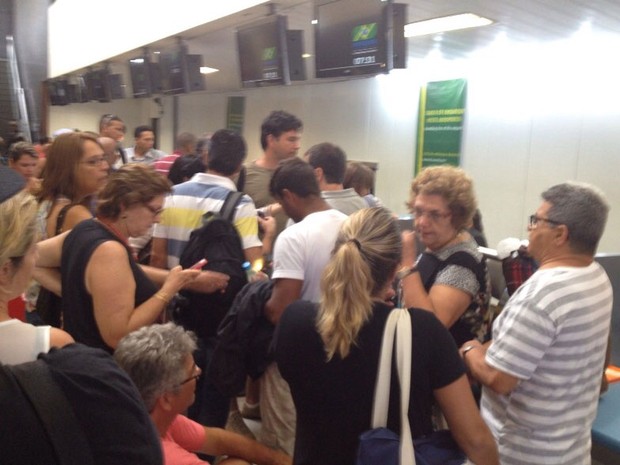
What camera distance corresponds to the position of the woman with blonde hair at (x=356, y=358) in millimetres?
1282

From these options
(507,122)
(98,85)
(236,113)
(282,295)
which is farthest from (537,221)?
(236,113)

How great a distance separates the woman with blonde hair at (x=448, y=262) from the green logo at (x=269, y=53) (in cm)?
275

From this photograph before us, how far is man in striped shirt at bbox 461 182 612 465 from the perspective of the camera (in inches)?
59.9

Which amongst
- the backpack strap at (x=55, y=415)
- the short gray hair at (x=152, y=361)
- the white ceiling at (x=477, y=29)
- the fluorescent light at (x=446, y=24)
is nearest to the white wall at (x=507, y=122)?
the white ceiling at (x=477, y=29)

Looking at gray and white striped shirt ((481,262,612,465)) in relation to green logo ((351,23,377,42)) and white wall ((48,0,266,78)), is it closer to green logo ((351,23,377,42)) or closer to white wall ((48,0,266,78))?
green logo ((351,23,377,42))

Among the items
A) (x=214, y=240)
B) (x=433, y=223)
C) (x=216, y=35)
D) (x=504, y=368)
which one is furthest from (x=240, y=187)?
(x=216, y=35)

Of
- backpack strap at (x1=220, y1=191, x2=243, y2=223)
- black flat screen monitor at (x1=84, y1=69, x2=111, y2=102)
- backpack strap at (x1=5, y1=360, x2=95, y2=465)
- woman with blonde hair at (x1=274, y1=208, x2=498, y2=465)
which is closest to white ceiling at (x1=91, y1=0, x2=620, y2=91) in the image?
black flat screen monitor at (x1=84, y1=69, x2=111, y2=102)

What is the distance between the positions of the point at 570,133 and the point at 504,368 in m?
4.94

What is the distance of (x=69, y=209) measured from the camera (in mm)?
2350

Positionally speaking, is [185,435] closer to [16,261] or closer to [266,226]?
[16,261]

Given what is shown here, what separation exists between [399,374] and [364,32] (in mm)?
2928

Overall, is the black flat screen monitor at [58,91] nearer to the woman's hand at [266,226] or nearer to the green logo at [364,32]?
the green logo at [364,32]

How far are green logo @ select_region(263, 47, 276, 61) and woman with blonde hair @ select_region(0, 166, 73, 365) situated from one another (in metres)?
3.72

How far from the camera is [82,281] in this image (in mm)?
1795
